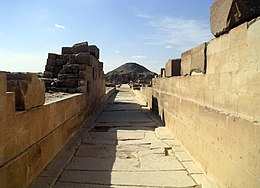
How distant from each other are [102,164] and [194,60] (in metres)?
2.46

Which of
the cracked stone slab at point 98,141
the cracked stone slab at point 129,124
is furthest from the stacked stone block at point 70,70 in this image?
the cracked stone slab at point 98,141

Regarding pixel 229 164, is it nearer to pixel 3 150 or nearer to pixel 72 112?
pixel 3 150

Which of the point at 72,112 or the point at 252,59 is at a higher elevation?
the point at 252,59

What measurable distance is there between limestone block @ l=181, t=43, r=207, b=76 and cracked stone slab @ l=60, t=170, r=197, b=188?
1.73 m

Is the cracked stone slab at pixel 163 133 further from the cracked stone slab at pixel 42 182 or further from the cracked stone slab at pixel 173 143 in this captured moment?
the cracked stone slab at pixel 42 182

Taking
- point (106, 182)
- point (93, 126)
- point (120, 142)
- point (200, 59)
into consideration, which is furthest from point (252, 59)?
point (93, 126)

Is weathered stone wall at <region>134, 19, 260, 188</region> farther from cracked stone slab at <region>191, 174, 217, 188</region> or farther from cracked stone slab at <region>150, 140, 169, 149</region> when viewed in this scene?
cracked stone slab at <region>150, 140, 169, 149</region>

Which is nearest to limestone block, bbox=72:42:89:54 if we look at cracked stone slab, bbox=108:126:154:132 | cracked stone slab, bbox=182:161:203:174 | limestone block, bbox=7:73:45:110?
cracked stone slab, bbox=108:126:154:132

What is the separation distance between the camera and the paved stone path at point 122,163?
140 inches

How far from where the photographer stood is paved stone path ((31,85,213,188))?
3545 millimetres

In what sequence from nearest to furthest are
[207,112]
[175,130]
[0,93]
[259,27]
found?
[259,27] → [0,93] → [207,112] → [175,130]

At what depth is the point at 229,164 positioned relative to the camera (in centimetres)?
301

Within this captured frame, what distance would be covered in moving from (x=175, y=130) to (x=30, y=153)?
3598mm

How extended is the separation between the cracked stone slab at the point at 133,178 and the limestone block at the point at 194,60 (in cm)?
173
